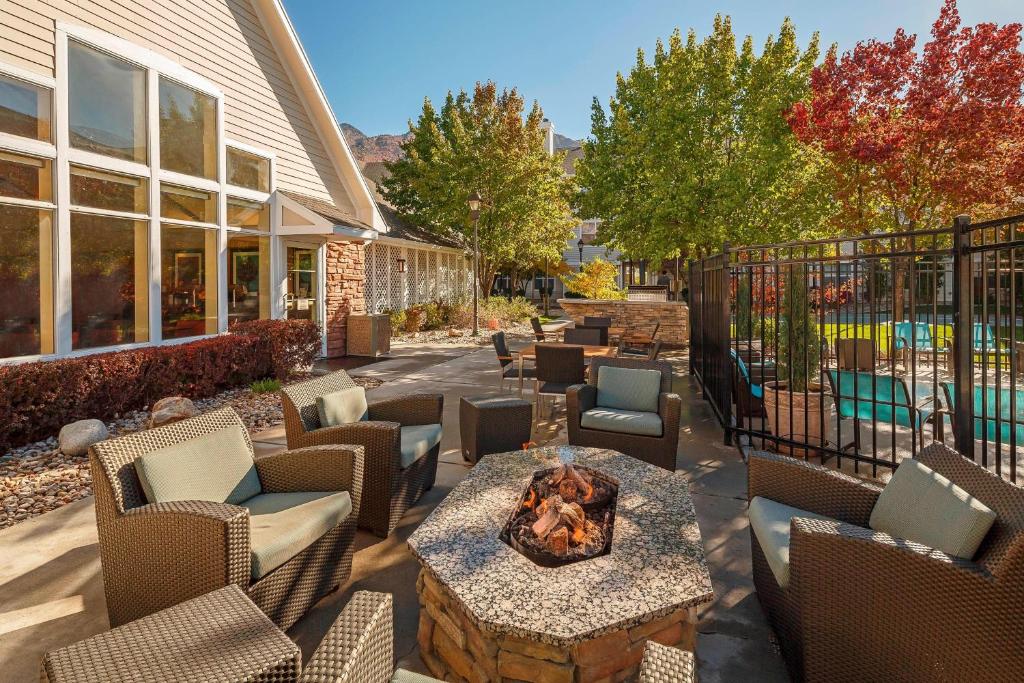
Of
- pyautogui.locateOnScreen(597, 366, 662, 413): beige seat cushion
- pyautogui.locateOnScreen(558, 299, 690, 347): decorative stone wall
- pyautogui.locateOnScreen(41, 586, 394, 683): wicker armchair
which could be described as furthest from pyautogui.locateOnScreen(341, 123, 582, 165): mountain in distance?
pyautogui.locateOnScreen(41, 586, 394, 683): wicker armchair

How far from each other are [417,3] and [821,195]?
9.31 meters

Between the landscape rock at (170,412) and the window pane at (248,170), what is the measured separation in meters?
4.77

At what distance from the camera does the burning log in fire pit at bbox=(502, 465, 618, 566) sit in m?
2.51

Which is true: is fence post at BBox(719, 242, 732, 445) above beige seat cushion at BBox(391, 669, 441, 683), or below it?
above

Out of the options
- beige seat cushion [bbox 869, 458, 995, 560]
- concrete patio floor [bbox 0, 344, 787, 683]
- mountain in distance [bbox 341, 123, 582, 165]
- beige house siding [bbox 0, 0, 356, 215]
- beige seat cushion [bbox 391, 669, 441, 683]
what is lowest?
concrete patio floor [bbox 0, 344, 787, 683]

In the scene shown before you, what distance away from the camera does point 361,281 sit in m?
12.7

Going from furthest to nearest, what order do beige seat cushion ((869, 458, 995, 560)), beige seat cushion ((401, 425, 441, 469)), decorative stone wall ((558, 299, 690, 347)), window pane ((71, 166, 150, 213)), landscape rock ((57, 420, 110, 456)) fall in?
decorative stone wall ((558, 299, 690, 347)) < window pane ((71, 166, 150, 213)) < landscape rock ((57, 420, 110, 456)) < beige seat cushion ((401, 425, 441, 469)) < beige seat cushion ((869, 458, 995, 560))

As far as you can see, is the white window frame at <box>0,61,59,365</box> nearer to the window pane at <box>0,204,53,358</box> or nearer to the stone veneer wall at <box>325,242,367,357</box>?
the window pane at <box>0,204,53,358</box>

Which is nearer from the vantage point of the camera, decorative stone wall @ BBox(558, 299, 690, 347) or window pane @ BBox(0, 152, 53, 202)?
window pane @ BBox(0, 152, 53, 202)

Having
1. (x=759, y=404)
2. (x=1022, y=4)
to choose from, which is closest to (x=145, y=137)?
(x=759, y=404)

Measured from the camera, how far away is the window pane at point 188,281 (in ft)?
26.2

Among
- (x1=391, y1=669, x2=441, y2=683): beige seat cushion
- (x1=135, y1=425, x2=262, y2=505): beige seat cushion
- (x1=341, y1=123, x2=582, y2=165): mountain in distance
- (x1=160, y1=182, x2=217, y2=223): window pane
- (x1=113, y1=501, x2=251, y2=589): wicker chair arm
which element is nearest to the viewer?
(x1=391, y1=669, x2=441, y2=683): beige seat cushion

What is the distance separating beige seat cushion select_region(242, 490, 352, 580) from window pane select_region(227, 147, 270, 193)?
25.8 feet

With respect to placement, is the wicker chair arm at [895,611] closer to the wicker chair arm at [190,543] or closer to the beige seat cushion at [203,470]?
the wicker chair arm at [190,543]
